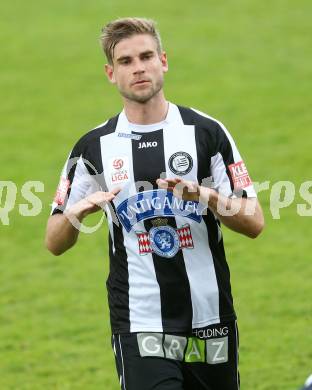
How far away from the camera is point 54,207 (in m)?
6.37

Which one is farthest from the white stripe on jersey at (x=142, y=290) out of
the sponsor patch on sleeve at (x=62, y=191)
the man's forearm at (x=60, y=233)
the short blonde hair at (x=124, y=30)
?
the short blonde hair at (x=124, y=30)

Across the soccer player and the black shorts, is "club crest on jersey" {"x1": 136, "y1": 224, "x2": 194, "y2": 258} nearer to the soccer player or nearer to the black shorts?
the soccer player

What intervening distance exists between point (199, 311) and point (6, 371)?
3327 millimetres

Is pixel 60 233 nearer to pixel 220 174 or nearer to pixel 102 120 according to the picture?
pixel 220 174

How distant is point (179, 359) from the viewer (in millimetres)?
6141

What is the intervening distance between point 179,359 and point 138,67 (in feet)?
5.08

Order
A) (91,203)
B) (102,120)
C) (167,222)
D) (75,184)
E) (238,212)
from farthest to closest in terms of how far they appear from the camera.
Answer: (102,120) → (75,184) → (167,222) → (238,212) → (91,203)

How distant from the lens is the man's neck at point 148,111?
20.3 ft

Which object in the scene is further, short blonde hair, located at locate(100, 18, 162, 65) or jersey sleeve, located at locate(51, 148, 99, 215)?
jersey sleeve, located at locate(51, 148, 99, 215)

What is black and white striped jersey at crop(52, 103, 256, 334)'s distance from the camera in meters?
6.12

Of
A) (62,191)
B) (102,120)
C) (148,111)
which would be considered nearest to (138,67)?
(148,111)

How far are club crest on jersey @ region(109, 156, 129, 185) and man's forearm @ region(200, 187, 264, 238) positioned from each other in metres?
0.52

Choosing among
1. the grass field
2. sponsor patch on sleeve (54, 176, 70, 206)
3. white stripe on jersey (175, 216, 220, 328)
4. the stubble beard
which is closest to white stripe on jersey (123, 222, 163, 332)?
white stripe on jersey (175, 216, 220, 328)

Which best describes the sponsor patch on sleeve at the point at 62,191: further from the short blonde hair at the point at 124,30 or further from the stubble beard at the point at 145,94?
the short blonde hair at the point at 124,30
